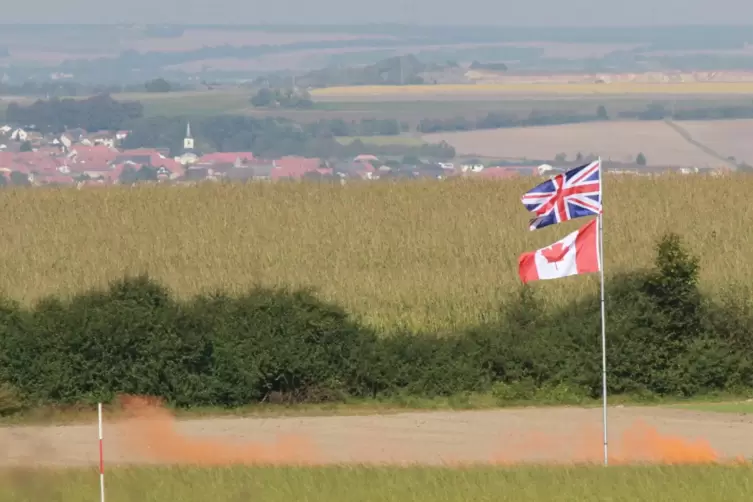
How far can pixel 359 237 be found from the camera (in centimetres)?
3856

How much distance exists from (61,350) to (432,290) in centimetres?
903

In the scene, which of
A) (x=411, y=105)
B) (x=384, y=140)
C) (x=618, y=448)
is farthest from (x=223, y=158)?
(x=411, y=105)

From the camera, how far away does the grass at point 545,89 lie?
16825 centimetres

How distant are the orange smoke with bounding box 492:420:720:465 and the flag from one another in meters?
2.81

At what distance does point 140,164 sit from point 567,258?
61926 millimetres

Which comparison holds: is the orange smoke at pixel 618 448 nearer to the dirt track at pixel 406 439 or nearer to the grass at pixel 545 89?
the dirt track at pixel 406 439

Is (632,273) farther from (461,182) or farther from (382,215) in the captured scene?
(461,182)

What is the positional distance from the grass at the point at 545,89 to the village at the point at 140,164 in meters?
73.2

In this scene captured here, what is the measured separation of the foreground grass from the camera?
1463cm

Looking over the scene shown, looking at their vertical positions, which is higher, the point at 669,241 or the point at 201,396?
the point at 669,241

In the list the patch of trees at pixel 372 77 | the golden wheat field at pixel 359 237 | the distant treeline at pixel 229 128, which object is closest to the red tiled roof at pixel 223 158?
the distant treeline at pixel 229 128

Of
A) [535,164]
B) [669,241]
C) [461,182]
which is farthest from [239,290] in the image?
[535,164]

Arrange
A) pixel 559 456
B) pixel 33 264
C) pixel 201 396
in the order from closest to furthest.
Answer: pixel 559 456 < pixel 201 396 < pixel 33 264

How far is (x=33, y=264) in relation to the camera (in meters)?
35.6
